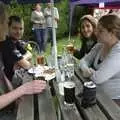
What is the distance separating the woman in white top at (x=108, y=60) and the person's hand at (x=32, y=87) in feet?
1.91

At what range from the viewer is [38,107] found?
288cm

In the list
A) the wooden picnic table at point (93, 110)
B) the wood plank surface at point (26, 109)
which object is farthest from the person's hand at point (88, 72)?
the wood plank surface at point (26, 109)

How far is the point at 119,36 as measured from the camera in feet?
11.7

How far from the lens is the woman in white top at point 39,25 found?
12.3m

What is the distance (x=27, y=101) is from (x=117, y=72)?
2.80 ft

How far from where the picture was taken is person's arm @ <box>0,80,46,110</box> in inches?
108

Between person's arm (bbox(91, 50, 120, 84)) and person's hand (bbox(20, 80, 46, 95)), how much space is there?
0.55m

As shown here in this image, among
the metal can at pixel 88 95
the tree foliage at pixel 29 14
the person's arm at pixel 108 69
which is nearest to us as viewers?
the metal can at pixel 88 95

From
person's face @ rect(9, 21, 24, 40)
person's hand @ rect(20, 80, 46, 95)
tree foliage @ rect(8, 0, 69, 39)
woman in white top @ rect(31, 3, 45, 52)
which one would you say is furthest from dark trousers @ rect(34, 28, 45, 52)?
person's hand @ rect(20, 80, 46, 95)

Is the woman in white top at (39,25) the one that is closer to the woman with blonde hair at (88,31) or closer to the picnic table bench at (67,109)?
the woman with blonde hair at (88,31)

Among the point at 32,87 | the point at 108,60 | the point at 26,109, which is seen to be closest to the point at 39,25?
the point at 108,60

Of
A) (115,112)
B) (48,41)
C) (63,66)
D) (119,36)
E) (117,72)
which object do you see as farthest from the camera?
(48,41)

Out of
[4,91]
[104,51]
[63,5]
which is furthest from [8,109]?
[63,5]

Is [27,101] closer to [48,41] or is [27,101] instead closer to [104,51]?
[104,51]
